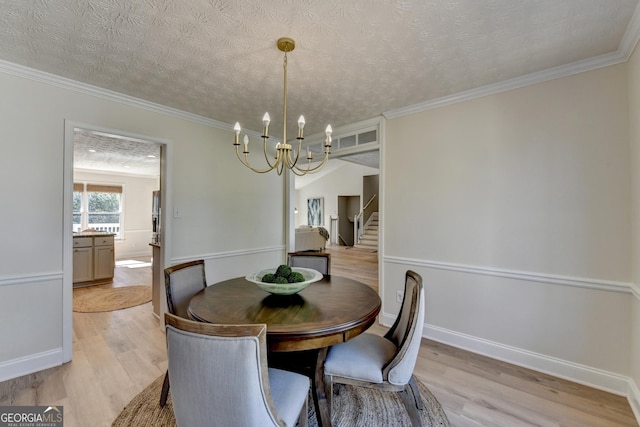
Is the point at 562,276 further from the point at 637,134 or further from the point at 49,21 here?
the point at 49,21

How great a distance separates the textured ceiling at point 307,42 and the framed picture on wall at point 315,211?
9.49m

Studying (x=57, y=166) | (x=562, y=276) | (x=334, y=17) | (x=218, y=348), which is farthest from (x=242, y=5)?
(x=562, y=276)

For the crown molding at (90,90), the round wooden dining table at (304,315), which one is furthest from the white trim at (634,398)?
the crown molding at (90,90)

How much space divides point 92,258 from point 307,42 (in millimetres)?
5620

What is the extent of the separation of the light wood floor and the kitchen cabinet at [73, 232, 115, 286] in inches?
109

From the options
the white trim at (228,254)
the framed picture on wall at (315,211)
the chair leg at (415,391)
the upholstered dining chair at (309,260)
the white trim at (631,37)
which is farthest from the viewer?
the framed picture on wall at (315,211)

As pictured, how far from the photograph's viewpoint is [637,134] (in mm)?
1794

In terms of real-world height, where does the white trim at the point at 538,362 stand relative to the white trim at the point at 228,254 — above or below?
below

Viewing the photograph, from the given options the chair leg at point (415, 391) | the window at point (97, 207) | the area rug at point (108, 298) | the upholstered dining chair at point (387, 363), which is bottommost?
the area rug at point (108, 298)

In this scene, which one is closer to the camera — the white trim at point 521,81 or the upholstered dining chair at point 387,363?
the upholstered dining chair at point 387,363

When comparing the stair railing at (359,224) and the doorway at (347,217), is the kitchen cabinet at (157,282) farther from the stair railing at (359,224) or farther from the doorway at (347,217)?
the doorway at (347,217)

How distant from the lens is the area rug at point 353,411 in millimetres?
1673

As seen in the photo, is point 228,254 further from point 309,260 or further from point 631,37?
point 631,37

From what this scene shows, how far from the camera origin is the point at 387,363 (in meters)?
1.52
